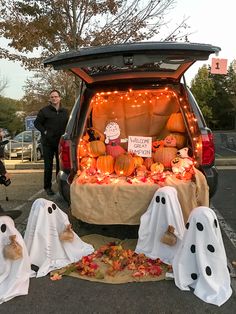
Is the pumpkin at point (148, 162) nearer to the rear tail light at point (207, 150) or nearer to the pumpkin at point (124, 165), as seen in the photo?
the pumpkin at point (124, 165)

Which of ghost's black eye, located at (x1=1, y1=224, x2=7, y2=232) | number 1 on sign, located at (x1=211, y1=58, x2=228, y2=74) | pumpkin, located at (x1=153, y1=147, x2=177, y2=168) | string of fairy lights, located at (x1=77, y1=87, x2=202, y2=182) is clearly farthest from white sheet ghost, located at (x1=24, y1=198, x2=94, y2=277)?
number 1 on sign, located at (x1=211, y1=58, x2=228, y2=74)

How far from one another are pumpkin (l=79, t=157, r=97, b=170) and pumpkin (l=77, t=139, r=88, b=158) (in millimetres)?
65

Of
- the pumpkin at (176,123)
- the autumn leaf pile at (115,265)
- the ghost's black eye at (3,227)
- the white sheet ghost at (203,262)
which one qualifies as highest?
the pumpkin at (176,123)

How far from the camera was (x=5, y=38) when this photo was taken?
11.8 metres

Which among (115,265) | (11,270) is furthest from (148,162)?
(11,270)

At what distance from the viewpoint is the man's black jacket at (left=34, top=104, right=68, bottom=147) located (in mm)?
6871

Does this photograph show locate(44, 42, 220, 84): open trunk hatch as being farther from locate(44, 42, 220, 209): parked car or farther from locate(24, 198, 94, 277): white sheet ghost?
locate(24, 198, 94, 277): white sheet ghost

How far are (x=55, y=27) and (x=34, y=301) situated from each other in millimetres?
9681

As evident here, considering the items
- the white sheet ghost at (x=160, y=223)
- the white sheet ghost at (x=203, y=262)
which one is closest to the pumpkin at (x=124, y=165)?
the white sheet ghost at (x=160, y=223)

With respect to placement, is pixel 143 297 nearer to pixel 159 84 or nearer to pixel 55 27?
pixel 159 84

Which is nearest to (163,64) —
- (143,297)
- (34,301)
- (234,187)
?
(143,297)

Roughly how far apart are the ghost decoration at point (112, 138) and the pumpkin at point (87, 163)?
1.02 ft

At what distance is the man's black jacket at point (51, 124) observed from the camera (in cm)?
687

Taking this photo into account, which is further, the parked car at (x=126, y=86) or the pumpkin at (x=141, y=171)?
the pumpkin at (x=141, y=171)
